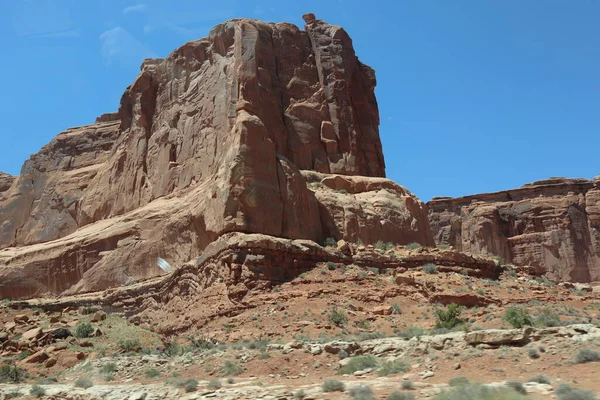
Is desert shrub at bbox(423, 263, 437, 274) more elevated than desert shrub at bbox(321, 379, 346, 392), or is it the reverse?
desert shrub at bbox(423, 263, 437, 274)

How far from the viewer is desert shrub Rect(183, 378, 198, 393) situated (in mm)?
15859

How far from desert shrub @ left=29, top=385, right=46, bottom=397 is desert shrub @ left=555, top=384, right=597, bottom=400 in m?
13.6

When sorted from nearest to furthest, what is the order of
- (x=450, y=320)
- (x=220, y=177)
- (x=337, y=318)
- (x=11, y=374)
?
(x=450, y=320) → (x=11, y=374) → (x=337, y=318) → (x=220, y=177)

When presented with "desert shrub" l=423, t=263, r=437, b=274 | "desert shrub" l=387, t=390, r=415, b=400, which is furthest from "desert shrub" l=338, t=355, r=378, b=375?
"desert shrub" l=423, t=263, r=437, b=274

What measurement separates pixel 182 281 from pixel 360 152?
13.7 meters

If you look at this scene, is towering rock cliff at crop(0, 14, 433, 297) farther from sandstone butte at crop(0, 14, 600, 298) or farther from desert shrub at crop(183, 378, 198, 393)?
desert shrub at crop(183, 378, 198, 393)

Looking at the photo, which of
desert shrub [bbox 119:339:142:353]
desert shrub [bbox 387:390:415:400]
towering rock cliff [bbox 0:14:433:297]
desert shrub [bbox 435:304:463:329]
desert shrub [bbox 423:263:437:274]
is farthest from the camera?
towering rock cliff [bbox 0:14:433:297]

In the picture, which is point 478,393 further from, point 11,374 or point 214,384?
point 11,374

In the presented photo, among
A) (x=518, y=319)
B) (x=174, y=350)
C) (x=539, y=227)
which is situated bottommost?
(x=174, y=350)

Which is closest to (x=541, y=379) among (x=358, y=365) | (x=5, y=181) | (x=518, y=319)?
(x=358, y=365)

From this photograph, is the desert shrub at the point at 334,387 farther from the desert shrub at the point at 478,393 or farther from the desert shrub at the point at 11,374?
the desert shrub at the point at 11,374

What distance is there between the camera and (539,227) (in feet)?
227

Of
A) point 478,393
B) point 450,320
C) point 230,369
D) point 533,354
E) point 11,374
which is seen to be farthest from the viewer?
point 11,374

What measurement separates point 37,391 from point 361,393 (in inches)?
412
